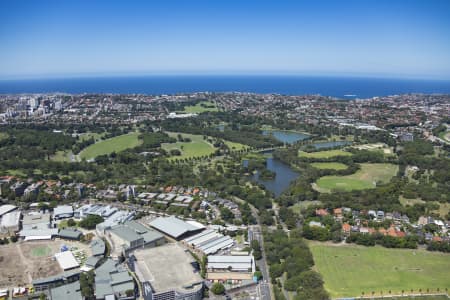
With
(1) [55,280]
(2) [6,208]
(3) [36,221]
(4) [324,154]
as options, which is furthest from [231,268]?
(4) [324,154]

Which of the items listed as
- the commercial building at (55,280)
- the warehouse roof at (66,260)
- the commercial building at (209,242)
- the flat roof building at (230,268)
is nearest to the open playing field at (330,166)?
the commercial building at (209,242)

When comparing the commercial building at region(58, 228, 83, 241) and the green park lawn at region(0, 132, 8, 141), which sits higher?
the green park lawn at region(0, 132, 8, 141)

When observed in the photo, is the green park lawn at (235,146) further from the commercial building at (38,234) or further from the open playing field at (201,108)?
the commercial building at (38,234)

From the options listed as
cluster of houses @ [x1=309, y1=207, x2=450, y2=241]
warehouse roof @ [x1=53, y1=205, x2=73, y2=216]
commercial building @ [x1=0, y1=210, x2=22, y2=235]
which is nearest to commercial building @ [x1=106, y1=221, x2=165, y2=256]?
warehouse roof @ [x1=53, y1=205, x2=73, y2=216]

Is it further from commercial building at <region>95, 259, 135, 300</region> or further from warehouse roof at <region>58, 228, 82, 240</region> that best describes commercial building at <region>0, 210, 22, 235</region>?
commercial building at <region>95, 259, 135, 300</region>

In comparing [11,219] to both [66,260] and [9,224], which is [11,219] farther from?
[66,260]

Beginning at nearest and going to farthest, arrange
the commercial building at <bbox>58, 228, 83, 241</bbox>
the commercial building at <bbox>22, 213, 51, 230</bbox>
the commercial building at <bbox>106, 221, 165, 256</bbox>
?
1. the commercial building at <bbox>106, 221, 165, 256</bbox>
2. the commercial building at <bbox>58, 228, 83, 241</bbox>
3. the commercial building at <bbox>22, 213, 51, 230</bbox>

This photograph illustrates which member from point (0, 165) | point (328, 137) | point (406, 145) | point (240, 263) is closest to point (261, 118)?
point (328, 137)

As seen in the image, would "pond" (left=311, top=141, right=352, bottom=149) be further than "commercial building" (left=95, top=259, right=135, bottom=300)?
Yes
